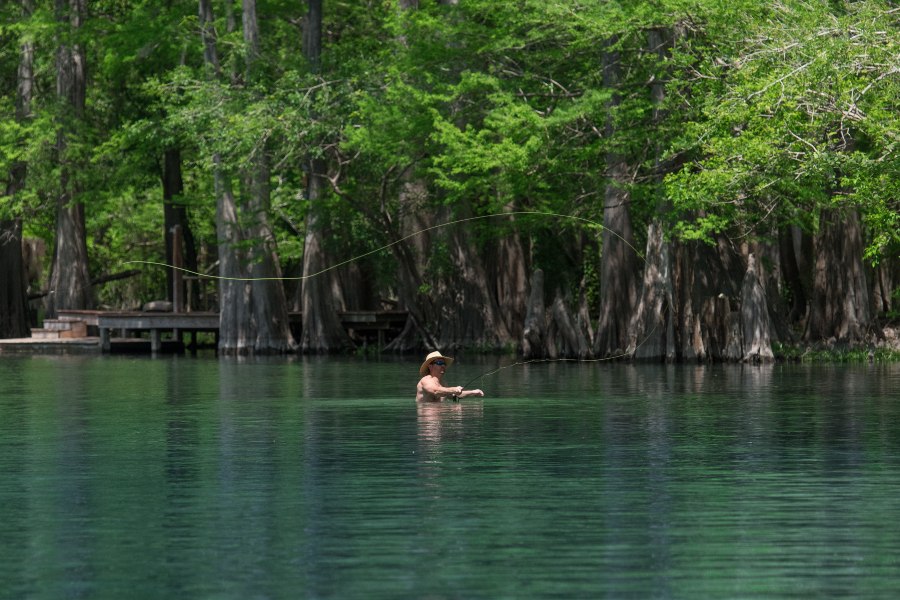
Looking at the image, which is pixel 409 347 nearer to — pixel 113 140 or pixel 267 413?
pixel 113 140

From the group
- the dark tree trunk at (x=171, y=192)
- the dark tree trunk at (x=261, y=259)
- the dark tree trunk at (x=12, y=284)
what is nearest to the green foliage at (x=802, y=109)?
the dark tree trunk at (x=261, y=259)

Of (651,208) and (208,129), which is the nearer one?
(651,208)

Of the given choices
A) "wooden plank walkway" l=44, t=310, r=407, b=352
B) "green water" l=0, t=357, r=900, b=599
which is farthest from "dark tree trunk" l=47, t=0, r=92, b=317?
"green water" l=0, t=357, r=900, b=599

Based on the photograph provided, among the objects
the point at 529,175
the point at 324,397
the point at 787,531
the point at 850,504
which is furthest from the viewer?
the point at 529,175

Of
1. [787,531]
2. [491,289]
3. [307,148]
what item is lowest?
[787,531]

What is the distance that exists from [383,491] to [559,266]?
1179 inches

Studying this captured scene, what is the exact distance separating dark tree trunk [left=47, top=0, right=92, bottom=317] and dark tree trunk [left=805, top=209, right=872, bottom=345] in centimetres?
2170

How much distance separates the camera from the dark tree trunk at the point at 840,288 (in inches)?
1459

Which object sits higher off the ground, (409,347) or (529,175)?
(529,175)

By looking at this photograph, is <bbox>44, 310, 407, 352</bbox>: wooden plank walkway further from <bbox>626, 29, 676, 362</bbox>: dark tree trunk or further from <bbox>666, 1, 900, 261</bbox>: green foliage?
<bbox>666, 1, 900, 261</bbox>: green foliage

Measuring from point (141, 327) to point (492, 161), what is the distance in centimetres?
1561

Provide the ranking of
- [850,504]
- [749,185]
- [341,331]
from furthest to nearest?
1. [341,331]
2. [749,185]
3. [850,504]

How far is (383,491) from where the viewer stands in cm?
1438

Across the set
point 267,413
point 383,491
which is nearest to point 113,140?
point 267,413
